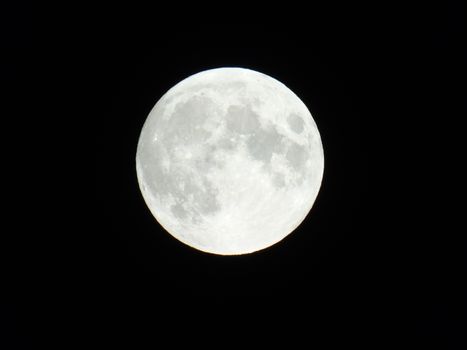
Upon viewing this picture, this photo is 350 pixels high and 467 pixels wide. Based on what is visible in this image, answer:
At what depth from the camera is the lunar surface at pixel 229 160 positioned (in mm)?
4375

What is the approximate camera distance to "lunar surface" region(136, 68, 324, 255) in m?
4.38

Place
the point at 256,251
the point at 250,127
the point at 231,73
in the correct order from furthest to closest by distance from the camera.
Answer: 1. the point at 256,251
2. the point at 231,73
3. the point at 250,127

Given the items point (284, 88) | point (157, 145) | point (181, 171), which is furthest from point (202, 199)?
point (284, 88)

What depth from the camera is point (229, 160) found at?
4340 mm

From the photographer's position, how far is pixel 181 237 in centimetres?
505

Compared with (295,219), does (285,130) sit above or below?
above

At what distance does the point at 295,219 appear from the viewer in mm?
4941

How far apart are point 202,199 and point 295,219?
0.95m

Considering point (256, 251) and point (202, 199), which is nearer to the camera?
point (202, 199)

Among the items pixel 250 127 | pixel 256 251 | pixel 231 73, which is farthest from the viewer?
pixel 256 251

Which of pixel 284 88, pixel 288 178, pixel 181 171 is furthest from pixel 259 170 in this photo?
pixel 284 88

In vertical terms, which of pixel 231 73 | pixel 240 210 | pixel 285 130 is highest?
pixel 231 73

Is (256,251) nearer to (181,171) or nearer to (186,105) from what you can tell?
(181,171)

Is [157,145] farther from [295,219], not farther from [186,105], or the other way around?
[295,219]
